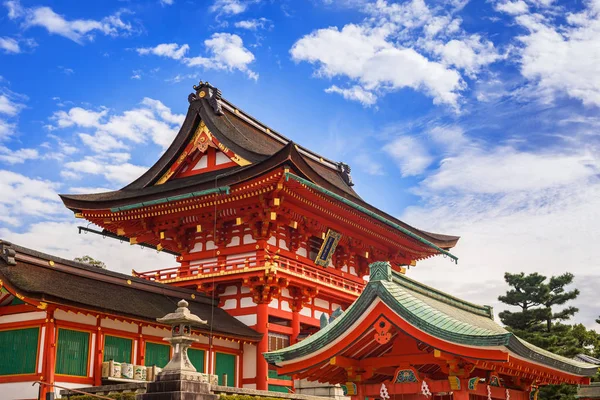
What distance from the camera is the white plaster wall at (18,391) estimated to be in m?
19.7

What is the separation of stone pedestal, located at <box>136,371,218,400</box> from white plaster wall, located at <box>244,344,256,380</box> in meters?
12.8

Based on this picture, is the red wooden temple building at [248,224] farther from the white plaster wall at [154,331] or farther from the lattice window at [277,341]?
the white plaster wall at [154,331]

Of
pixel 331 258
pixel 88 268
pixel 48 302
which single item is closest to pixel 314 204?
pixel 331 258

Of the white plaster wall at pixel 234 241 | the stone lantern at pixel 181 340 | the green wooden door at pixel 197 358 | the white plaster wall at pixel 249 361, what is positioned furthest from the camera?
the white plaster wall at pixel 234 241

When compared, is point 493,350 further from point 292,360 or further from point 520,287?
point 520,287

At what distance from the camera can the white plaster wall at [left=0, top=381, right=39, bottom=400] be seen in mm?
19688

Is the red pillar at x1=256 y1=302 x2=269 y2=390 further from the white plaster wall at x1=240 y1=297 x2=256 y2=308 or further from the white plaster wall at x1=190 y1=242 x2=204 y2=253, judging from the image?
the white plaster wall at x1=190 y1=242 x2=204 y2=253

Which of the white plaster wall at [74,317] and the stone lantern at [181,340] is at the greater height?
the white plaster wall at [74,317]

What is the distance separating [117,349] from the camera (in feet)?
71.4

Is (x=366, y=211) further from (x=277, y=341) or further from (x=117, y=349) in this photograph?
(x=117, y=349)

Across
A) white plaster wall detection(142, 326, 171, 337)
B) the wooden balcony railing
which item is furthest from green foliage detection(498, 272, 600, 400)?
white plaster wall detection(142, 326, 171, 337)

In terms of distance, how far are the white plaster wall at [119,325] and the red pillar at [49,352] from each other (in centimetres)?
194

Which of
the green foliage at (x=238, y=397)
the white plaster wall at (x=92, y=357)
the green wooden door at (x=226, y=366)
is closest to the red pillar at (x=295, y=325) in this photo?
the green wooden door at (x=226, y=366)

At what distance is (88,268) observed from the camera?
2277 cm
